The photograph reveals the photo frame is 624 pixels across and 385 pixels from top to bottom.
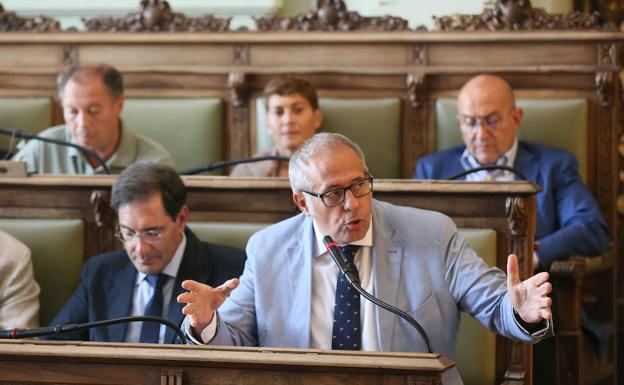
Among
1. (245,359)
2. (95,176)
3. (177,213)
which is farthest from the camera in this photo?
(95,176)

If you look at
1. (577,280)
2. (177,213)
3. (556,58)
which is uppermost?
(556,58)

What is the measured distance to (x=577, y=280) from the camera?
3.62 meters

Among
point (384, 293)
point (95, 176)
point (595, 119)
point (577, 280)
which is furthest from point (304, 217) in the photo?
point (595, 119)

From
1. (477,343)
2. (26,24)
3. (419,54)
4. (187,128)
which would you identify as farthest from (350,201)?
(26,24)

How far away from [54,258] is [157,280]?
40cm

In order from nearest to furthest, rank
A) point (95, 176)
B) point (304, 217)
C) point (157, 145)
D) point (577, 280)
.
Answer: point (304, 217)
point (95, 176)
point (577, 280)
point (157, 145)

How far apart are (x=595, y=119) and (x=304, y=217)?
1.76 m

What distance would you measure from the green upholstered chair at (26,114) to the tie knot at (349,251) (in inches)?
88.5

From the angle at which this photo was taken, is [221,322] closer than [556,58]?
Yes

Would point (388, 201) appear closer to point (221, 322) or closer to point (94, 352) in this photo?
point (221, 322)

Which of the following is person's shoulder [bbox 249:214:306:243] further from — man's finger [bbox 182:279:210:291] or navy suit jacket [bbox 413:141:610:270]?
navy suit jacket [bbox 413:141:610:270]

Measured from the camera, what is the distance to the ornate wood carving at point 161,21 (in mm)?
4668

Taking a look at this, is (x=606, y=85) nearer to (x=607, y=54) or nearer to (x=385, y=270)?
(x=607, y=54)

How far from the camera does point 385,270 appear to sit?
2770 millimetres
